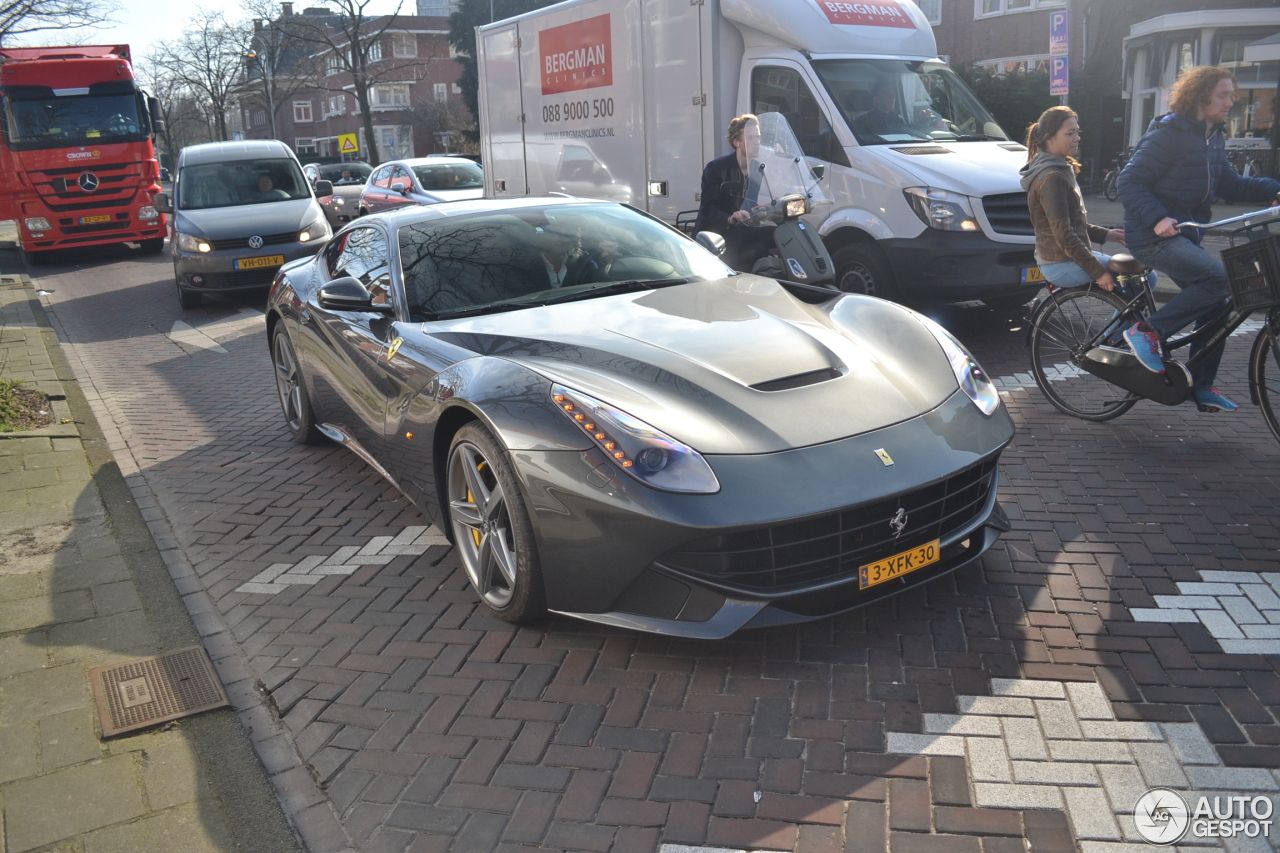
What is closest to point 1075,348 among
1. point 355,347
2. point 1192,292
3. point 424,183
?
point 1192,292

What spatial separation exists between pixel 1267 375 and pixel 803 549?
10.1 feet

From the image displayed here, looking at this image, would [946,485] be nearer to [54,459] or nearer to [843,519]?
[843,519]

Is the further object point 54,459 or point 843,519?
point 54,459

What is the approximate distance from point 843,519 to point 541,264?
2109 millimetres

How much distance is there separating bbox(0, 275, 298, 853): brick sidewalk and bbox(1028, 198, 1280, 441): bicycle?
4.65 m

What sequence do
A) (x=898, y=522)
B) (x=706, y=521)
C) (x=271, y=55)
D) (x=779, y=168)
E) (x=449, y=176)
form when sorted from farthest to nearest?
(x=271, y=55)
(x=449, y=176)
(x=779, y=168)
(x=898, y=522)
(x=706, y=521)

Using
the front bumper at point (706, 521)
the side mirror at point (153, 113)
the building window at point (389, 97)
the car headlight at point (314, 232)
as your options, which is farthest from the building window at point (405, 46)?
the front bumper at point (706, 521)

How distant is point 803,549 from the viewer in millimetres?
3234

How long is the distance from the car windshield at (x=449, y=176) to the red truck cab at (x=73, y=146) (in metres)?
5.78

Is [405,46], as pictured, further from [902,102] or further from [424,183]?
[902,102]

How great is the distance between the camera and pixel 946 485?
11.4ft

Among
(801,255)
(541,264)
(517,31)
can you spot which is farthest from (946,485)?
(517,31)

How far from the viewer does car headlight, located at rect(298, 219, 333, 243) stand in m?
13.0

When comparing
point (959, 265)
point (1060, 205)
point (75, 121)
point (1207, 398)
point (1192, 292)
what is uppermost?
point (75, 121)
